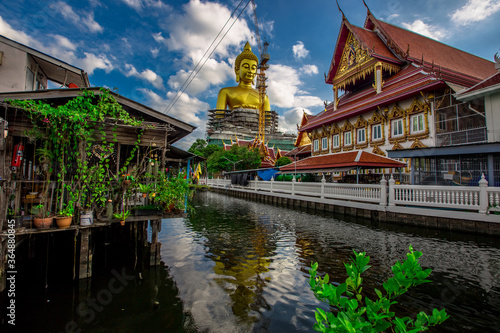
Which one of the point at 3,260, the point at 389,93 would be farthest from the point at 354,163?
the point at 3,260

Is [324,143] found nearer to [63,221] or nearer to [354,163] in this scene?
[354,163]

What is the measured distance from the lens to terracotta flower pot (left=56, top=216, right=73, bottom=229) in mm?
4844

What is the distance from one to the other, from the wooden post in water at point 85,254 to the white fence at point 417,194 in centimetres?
1122

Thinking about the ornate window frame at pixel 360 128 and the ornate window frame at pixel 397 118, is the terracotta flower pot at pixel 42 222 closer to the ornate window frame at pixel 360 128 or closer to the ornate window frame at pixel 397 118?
the ornate window frame at pixel 397 118

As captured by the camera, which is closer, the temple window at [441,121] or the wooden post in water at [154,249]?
the wooden post in water at [154,249]

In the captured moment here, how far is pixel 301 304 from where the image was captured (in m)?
4.46

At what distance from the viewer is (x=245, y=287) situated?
504cm

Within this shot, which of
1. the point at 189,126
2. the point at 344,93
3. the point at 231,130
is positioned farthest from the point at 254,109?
the point at 189,126

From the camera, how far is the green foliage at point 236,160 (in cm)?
3422

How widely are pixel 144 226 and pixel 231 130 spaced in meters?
54.8

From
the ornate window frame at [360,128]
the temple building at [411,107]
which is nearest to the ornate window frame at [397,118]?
the temple building at [411,107]

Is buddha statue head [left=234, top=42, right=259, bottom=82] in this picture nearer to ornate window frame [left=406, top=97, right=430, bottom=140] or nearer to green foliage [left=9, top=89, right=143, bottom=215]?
ornate window frame [left=406, top=97, right=430, bottom=140]

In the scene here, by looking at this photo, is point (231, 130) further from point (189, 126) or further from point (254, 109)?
point (189, 126)

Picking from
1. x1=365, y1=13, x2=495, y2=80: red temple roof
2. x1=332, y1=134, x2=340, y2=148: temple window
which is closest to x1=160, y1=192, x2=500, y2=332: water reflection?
x1=332, y1=134, x2=340, y2=148: temple window
